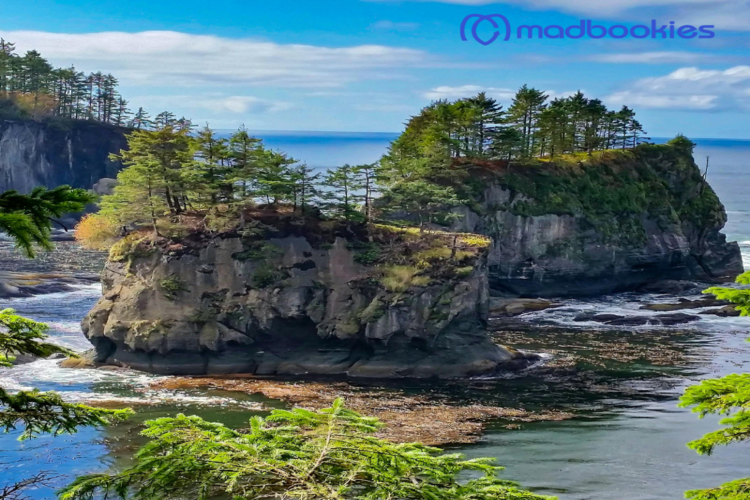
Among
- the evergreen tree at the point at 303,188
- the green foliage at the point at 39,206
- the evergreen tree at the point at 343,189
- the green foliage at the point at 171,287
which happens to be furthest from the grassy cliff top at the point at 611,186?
the green foliage at the point at 39,206

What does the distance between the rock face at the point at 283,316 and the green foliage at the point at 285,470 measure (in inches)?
1746

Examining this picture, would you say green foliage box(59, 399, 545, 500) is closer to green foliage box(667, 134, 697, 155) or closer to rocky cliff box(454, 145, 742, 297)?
rocky cliff box(454, 145, 742, 297)

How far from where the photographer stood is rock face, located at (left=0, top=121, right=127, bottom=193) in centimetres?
13288

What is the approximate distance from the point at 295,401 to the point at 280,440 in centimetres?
3794

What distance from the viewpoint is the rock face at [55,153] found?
5231 inches

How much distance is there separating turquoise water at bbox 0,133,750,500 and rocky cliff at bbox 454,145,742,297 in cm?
1141

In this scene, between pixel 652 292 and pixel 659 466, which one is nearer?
pixel 659 466

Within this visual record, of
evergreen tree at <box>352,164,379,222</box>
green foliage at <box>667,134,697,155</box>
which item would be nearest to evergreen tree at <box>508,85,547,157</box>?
green foliage at <box>667,134,697,155</box>

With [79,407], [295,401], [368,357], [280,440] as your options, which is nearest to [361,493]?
[280,440]

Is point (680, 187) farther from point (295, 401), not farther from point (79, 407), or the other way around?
point (79, 407)

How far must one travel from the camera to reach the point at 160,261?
58.9m

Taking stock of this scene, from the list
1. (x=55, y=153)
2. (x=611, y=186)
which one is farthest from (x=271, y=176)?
(x=55, y=153)

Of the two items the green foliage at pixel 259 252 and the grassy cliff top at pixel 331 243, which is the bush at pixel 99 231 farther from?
the green foliage at pixel 259 252

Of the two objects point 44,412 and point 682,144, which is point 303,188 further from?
point 682,144
